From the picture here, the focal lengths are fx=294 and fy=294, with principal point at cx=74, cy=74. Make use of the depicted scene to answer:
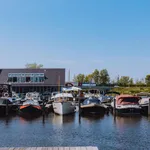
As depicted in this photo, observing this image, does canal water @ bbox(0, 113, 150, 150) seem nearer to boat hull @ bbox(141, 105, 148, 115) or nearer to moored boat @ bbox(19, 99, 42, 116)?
moored boat @ bbox(19, 99, 42, 116)

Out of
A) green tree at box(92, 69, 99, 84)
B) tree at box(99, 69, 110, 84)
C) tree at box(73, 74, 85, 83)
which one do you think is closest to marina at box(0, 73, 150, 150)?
green tree at box(92, 69, 99, 84)

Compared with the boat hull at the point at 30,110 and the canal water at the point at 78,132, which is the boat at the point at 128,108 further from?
the boat hull at the point at 30,110

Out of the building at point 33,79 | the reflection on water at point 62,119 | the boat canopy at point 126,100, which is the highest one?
the building at point 33,79

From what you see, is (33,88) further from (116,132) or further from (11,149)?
(11,149)

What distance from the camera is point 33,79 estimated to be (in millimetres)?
77562

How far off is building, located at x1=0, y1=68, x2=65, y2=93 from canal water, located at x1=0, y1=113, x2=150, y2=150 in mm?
36292

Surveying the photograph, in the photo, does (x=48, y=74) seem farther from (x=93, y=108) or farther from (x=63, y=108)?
(x=63, y=108)

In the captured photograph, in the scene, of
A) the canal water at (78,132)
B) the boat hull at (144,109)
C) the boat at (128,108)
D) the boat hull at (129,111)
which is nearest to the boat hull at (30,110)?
the canal water at (78,132)

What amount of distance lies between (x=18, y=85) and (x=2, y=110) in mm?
32514

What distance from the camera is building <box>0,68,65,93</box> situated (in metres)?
76.4

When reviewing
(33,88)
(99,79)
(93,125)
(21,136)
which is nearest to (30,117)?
(93,125)

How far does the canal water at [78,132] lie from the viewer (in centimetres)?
2438

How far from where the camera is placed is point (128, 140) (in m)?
25.4

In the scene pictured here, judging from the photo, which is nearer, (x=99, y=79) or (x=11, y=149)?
(x=11, y=149)
